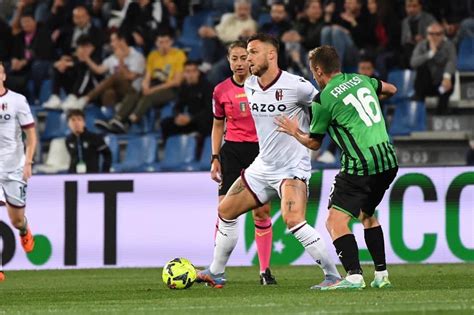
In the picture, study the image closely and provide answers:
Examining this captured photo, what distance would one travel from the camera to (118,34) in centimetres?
1994

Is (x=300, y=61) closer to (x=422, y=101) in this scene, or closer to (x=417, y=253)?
(x=422, y=101)

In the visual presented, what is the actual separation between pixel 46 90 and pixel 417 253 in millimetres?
8030

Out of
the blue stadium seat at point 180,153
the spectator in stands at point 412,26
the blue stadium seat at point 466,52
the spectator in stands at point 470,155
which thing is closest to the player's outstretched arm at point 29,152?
the blue stadium seat at point 180,153


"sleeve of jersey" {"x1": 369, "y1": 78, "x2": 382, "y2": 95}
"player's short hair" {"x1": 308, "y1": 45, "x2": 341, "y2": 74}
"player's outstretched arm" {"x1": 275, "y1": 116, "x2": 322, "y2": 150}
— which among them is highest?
"player's short hair" {"x1": 308, "y1": 45, "x2": 341, "y2": 74}

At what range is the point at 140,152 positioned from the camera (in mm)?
18500

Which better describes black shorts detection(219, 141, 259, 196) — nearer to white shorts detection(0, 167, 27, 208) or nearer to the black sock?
the black sock

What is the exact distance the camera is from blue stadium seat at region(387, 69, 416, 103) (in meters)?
18.3

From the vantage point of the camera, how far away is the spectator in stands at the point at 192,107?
18.1m

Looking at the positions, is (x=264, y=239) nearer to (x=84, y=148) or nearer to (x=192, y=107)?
(x=84, y=148)

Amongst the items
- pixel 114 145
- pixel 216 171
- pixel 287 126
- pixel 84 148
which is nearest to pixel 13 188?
pixel 84 148

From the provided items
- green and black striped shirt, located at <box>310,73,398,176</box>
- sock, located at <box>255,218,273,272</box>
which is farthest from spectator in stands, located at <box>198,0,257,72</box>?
green and black striped shirt, located at <box>310,73,398,176</box>

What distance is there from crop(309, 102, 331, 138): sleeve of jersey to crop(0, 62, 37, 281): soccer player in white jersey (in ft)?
15.7

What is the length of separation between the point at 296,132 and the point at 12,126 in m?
5.12

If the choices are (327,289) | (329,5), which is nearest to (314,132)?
(327,289)
